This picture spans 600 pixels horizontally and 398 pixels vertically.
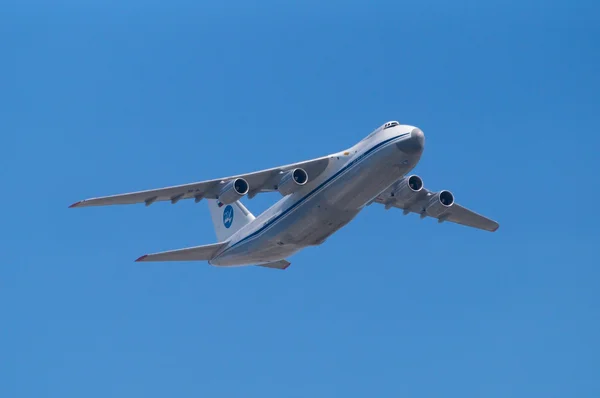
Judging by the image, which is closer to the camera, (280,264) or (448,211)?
(448,211)

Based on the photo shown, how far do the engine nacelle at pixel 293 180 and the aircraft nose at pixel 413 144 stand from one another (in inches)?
139

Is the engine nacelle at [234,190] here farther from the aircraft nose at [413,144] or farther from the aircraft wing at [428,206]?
the aircraft nose at [413,144]

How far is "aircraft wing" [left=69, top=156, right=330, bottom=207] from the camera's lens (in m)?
29.9

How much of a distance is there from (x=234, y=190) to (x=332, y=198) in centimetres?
298

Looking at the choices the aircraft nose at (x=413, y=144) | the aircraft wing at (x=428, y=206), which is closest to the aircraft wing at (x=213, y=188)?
the aircraft nose at (x=413, y=144)

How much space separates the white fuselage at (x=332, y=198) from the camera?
91.6ft

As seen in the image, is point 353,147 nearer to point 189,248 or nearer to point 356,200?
point 356,200

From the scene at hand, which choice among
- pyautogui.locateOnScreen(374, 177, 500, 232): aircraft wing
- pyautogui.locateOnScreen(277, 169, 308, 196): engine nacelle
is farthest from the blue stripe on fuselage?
pyautogui.locateOnScreen(374, 177, 500, 232): aircraft wing

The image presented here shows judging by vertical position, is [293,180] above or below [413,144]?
below

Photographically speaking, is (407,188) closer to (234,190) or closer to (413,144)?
(413,144)

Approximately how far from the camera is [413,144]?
27594 millimetres

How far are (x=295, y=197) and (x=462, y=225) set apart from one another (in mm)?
7776

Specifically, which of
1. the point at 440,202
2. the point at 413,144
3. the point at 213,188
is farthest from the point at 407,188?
the point at 213,188

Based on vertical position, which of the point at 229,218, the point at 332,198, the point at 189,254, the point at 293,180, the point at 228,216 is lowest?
the point at 189,254
